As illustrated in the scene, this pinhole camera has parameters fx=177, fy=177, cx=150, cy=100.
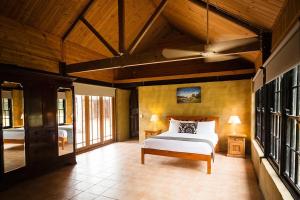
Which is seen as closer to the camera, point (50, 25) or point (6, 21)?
point (6, 21)

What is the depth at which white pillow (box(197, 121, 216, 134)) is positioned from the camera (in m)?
5.43

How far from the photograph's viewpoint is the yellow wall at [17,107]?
3.64 meters

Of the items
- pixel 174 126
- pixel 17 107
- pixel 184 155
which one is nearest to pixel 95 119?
pixel 174 126

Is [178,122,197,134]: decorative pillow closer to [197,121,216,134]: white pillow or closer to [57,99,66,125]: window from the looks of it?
[197,121,216,134]: white pillow

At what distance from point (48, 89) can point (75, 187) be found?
2338mm

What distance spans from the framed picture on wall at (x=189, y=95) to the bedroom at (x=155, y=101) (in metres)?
0.04

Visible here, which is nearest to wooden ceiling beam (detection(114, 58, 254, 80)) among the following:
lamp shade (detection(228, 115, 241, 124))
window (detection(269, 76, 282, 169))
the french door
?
the french door

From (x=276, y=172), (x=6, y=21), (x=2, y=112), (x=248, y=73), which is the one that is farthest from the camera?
(x=248, y=73)

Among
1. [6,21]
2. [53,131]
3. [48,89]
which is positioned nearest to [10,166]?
[53,131]

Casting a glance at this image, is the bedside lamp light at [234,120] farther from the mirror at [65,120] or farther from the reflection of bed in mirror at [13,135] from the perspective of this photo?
the reflection of bed in mirror at [13,135]

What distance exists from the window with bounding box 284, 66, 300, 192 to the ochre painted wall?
143 inches

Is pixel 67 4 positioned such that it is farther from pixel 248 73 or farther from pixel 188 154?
pixel 248 73

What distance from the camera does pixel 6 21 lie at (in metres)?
3.93

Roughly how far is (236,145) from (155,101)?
10.7 ft
